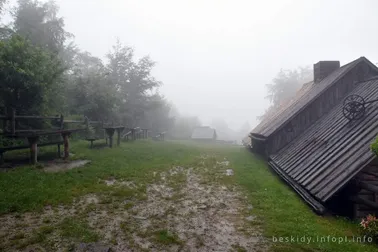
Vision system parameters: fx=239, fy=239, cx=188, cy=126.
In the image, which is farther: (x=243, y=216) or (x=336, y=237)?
(x=243, y=216)

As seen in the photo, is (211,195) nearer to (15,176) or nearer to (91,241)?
(91,241)

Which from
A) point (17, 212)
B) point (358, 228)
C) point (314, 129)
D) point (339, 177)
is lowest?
point (358, 228)

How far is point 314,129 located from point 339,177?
657 centimetres

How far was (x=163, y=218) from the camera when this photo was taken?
22.7 feet

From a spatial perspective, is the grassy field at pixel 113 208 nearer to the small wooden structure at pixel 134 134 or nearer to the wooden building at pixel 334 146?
the wooden building at pixel 334 146

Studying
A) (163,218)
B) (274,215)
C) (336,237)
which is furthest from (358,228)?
(163,218)

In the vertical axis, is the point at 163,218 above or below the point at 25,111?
below

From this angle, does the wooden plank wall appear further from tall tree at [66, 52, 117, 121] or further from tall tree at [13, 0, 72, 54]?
tall tree at [13, 0, 72, 54]

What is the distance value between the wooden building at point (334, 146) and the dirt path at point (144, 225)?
107 inches

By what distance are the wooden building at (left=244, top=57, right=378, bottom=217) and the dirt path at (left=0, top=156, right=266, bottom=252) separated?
272 centimetres

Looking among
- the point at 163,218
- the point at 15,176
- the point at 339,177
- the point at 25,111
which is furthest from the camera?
the point at 25,111

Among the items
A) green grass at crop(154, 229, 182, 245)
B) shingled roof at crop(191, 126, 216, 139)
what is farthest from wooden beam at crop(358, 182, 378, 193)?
shingled roof at crop(191, 126, 216, 139)

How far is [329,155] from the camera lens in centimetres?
953

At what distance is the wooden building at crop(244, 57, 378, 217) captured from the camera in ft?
25.0
